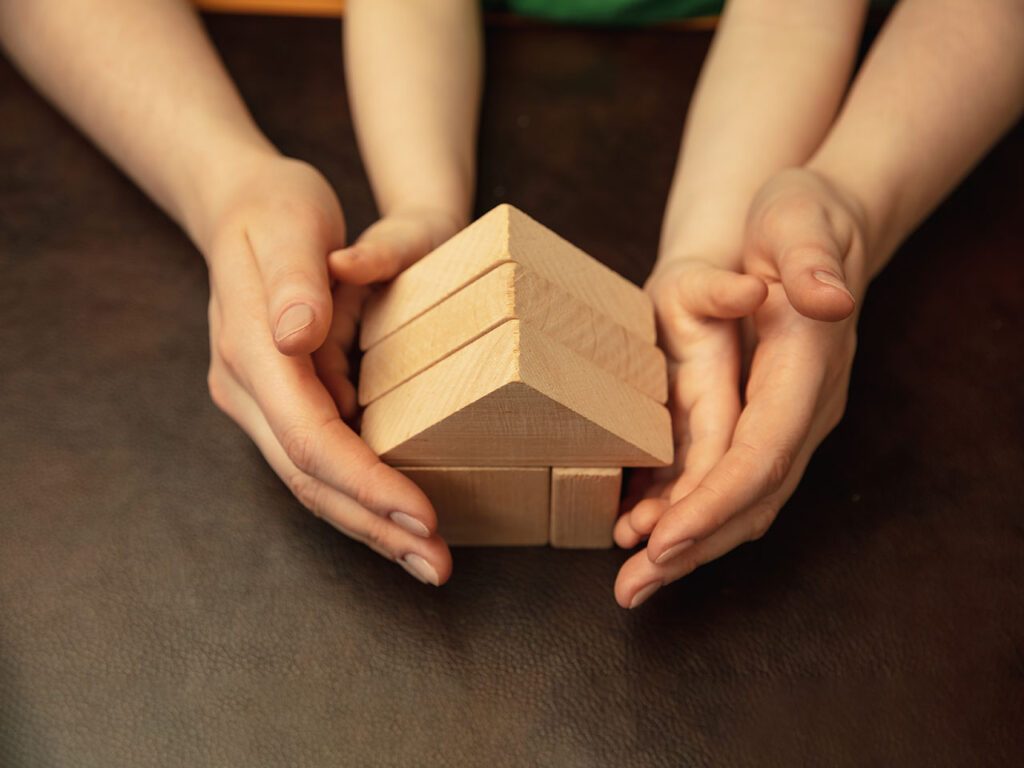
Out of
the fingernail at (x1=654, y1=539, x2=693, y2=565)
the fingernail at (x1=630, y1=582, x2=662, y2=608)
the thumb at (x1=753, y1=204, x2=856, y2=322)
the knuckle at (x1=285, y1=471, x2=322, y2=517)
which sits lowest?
the fingernail at (x1=630, y1=582, x2=662, y2=608)

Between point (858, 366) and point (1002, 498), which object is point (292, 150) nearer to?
point (858, 366)

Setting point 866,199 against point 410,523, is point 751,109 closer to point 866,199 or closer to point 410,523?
point 866,199

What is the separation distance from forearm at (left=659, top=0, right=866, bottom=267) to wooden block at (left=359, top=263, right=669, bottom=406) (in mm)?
161

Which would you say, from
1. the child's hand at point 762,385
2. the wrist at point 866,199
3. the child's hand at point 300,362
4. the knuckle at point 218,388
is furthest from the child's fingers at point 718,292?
the knuckle at point 218,388

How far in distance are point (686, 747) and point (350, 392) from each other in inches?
12.4

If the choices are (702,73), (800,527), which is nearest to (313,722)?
(800,527)

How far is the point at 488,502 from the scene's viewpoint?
0.69m

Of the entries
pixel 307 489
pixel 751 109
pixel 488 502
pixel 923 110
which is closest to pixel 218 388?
pixel 307 489

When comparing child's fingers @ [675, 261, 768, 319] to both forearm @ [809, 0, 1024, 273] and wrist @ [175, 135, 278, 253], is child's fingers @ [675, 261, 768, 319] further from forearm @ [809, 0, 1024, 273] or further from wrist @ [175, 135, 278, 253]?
wrist @ [175, 135, 278, 253]

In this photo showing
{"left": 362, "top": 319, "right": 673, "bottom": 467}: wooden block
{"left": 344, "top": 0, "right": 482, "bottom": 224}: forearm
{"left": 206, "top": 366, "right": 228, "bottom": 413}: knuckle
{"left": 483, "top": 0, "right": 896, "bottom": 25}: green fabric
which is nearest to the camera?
{"left": 362, "top": 319, "right": 673, "bottom": 467}: wooden block

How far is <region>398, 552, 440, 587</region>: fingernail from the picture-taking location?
0.65 m

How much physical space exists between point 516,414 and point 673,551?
13 cm

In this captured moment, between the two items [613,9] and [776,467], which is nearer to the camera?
[776,467]

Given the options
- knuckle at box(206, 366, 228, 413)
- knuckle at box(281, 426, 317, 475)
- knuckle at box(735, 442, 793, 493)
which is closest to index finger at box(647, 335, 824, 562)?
knuckle at box(735, 442, 793, 493)
